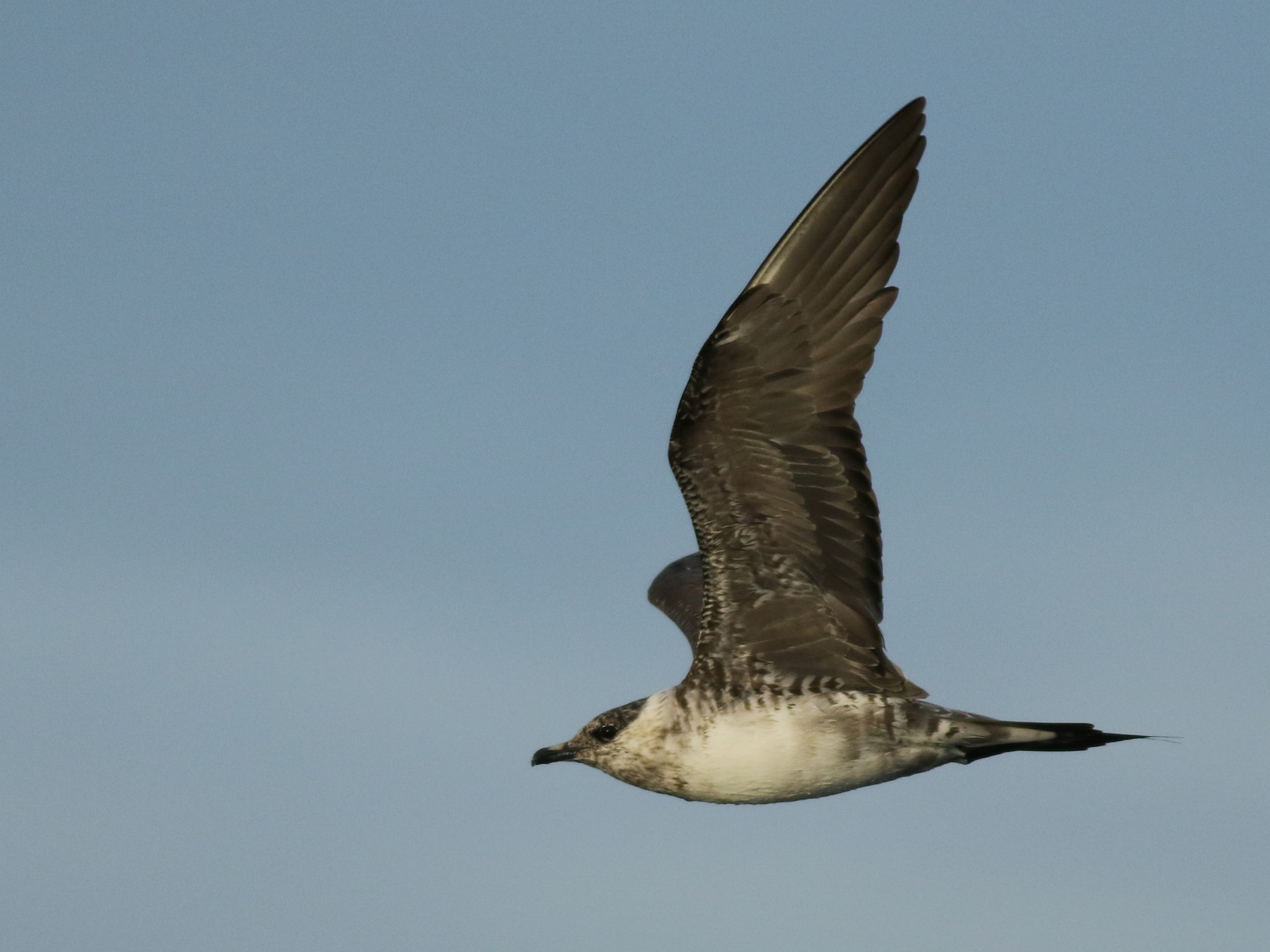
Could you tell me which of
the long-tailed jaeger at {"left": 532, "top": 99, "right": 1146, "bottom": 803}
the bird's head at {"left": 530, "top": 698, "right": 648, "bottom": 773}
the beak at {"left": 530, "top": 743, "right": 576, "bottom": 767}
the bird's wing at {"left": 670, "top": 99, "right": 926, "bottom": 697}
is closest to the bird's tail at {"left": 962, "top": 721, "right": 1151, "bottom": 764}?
the long-tailed jaeger at {"left": 532, "top": 99, "right": 1146, "bottom": 803}

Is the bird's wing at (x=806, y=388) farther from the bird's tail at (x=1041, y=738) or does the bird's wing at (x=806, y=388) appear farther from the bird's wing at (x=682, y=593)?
the bird's wing at (x=682, y=593)

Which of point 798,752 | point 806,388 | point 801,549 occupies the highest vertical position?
point 806,388

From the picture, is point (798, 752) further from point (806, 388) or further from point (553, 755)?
point (806, 388)

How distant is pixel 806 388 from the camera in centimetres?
1027

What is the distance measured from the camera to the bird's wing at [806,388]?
33.6 feet

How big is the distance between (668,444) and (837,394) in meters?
1.21

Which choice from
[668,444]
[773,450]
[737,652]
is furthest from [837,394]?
[737,652]

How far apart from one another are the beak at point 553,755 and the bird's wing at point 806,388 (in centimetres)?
254

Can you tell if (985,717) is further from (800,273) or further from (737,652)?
(800,273)

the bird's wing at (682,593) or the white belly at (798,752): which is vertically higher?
the bird's wing at (682,593)

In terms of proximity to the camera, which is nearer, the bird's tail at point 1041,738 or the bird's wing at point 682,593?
the bird's tail at point 1041,738

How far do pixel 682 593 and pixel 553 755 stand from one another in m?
3.00

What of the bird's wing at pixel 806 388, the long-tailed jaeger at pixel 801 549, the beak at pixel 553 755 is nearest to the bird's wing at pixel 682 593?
the beak at pixel 553 755

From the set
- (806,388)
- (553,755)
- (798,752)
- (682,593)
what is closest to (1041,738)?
(798,752)
